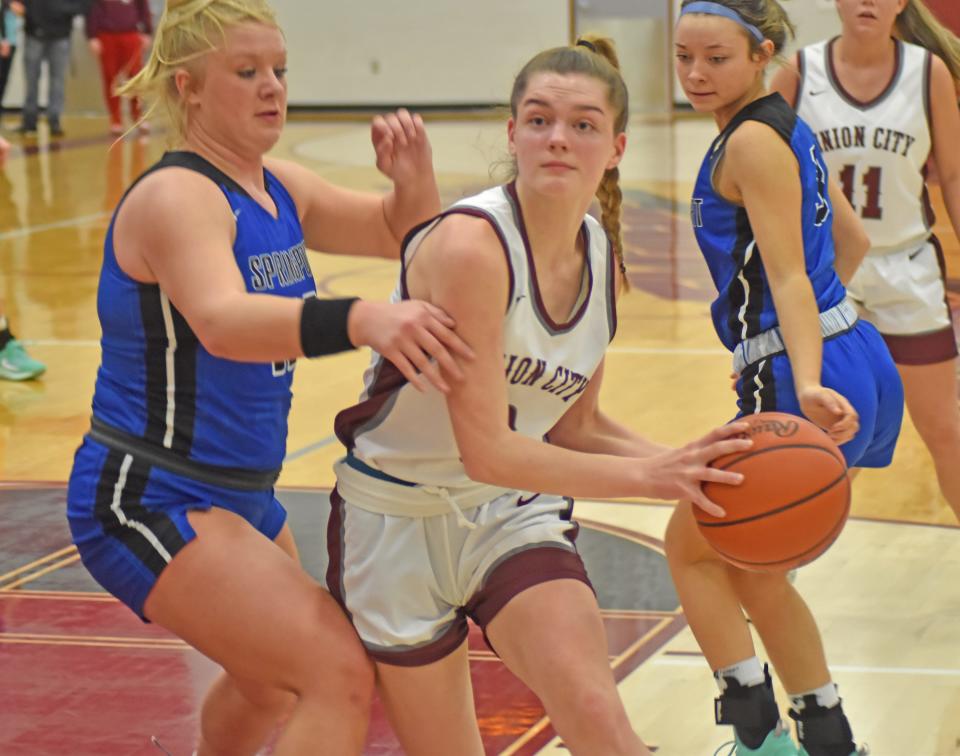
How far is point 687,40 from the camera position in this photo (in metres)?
3.65

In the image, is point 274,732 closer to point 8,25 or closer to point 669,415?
point 669,415

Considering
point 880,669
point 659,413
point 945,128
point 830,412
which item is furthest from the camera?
point 659,413

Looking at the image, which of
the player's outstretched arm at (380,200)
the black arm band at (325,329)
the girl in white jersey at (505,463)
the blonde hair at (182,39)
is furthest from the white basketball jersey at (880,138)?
the black arm band at (325,329)

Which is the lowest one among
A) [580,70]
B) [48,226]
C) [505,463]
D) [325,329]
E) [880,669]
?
[48,226]

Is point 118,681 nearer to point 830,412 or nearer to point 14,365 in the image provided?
point 830,412

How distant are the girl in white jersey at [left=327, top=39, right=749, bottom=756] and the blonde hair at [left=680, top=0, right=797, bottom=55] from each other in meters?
0.68

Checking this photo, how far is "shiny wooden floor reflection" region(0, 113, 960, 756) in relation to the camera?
14.0 ft

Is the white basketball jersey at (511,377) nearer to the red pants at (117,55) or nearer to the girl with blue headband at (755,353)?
the girl with blue headband at (755,353)

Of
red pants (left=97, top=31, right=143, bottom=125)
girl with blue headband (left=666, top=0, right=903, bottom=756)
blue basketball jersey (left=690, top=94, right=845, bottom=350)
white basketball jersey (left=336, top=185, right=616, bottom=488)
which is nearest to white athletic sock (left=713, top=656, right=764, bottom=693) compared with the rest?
girl with blue headband (left=666, top=0, right=903, bottom=756)

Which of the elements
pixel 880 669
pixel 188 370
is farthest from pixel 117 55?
pixel 188 370

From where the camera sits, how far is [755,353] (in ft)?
12.1

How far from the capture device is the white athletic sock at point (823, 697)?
3652 mm

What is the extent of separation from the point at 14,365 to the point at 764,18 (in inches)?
208

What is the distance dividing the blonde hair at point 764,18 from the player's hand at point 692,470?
1.23 metres
